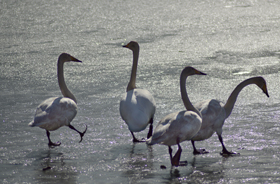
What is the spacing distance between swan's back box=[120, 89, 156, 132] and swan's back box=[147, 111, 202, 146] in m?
0.53

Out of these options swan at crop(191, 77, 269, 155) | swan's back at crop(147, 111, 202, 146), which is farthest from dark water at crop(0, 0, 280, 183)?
swan's back at crop(147, 111, 202, 146)

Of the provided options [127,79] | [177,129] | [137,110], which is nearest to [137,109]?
[137,110]

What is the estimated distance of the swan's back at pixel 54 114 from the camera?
490 centimetres

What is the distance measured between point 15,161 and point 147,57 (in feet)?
15.8

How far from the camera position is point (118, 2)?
48.6 ft

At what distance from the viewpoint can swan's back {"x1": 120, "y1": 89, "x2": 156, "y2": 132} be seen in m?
4.96

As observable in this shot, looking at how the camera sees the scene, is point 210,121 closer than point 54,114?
Yes

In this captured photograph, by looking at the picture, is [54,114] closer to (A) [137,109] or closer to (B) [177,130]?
(A) [137,109]

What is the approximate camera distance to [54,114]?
497 centimetres

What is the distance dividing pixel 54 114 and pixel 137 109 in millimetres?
1009

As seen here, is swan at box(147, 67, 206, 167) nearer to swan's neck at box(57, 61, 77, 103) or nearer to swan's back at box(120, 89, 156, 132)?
swan's back at box(120, 89, 156, 132)

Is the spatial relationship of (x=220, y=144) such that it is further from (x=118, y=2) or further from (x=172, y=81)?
(x=118, y=2)

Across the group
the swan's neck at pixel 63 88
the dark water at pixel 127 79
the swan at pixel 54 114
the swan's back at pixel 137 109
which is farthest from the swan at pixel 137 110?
the swan's neck at pixel 63 88

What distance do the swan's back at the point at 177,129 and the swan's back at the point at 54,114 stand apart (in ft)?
4.12
